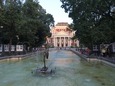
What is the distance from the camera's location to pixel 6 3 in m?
55.7

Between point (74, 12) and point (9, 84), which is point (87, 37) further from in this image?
point (9, 84)

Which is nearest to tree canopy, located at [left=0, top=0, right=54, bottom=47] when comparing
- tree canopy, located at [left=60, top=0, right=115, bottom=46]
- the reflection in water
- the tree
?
the tree

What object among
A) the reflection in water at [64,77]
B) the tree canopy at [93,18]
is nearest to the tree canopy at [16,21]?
the tree canopy at [93,18]

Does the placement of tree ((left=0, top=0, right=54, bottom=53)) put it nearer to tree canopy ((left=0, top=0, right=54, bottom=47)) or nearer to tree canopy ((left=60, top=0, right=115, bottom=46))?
tree canopy ((left=0, top=0, right=54, bottom=47))

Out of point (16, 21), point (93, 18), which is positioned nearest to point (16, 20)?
point (16, 21)

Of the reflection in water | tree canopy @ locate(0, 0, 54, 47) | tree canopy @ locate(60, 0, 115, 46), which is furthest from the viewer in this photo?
tree canopy @ locate(0, 0, 54, 47)

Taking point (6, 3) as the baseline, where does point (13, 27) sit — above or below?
below

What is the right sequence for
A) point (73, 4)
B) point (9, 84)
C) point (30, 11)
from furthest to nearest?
point (30, 11) → point (73, 4) → point (9, 84)

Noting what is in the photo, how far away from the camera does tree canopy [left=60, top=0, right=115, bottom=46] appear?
1725 inches

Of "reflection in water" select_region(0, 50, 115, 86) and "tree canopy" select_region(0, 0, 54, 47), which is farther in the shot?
"tree canopy" select_region(0, 0, 54, 47)

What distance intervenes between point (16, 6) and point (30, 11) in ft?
53.4

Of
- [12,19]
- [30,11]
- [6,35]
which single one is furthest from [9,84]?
[30,11]

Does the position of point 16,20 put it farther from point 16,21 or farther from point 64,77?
point 64,77

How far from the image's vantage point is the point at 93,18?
4797 cm
